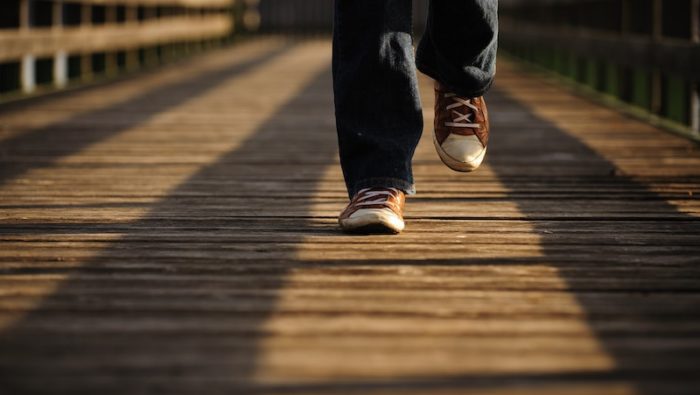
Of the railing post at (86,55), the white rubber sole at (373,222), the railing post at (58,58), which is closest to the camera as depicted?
the white rubber sole at (373,222)

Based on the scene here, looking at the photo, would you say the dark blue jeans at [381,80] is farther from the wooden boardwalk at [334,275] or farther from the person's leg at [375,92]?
the wooden boardwalk at [334,275]

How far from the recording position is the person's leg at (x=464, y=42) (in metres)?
2.10

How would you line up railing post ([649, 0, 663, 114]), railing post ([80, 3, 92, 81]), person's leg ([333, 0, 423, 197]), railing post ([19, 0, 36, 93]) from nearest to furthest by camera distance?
1. person's leg ([333, 0, 423, 197])
2. railing post ([649, 0, 663, 114])
3. railing post ([19, 0, 36, 93])
4. railing post ([80, 3, 92, 81])

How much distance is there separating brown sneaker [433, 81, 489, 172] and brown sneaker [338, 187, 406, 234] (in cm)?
20

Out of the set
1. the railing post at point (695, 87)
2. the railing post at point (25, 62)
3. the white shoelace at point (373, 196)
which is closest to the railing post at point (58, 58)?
the railing post at point (25, 62)

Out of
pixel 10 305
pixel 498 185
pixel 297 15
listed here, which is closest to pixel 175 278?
pixel 10 305

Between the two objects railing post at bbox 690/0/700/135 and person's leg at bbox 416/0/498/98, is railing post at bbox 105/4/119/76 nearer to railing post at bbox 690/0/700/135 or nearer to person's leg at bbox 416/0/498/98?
railing post at bbox 690/0/700/135

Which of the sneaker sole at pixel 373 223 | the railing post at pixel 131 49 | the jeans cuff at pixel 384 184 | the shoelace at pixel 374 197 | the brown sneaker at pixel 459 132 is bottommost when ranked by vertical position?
the railing post at pixel 131 49

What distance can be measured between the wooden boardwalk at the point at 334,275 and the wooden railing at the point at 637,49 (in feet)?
2.26

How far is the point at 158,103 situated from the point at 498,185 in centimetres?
279

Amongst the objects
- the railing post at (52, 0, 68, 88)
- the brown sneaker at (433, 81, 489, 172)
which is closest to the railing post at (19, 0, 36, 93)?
the railing post at (52, 0, 68, 88)

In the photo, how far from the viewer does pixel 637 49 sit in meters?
4.47

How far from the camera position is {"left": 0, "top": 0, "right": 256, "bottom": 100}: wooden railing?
5.43 metres

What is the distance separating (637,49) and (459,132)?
254 centimetres
